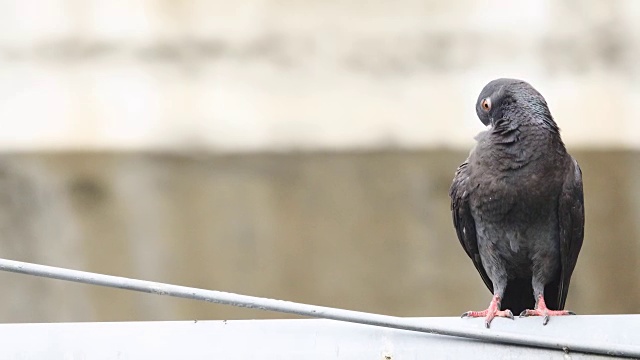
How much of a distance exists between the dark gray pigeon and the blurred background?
2.16 meters

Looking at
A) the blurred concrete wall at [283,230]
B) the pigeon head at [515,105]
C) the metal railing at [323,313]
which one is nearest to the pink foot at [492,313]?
the metal railing at [323,313]

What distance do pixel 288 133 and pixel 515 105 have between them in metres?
2.55

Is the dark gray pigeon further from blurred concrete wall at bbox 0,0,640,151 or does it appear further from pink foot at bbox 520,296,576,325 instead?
blurred concrete wall at bbox 0,0,640,151

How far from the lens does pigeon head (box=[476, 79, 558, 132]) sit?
13.7ft

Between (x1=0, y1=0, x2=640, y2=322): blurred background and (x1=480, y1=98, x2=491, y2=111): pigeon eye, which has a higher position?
(x1=0, y1=0, x2=640, y2=322): blurred background

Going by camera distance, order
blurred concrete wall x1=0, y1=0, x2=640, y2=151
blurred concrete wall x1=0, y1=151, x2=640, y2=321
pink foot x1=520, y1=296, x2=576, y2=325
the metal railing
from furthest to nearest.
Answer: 1. blurred concrete wall x1=0, y1=151, x2=640, y2=321
2. blurred concrete wall x1=0, y1=0, x2=640, y2=151
3. pink foot x1=520, y1=296, x2=576, y2=325
4. the metal railing

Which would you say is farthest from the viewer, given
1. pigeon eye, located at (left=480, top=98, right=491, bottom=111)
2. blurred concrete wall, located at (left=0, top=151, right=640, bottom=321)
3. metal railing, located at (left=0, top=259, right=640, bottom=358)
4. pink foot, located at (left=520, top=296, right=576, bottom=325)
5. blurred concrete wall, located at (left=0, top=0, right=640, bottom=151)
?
blurred concrete wall, located at (left=0, top=151, right=640, bottom=321)

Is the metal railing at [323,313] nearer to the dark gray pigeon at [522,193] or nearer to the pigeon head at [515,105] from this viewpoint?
the dark gray pigeon at [522,193]

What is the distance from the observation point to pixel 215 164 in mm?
6594

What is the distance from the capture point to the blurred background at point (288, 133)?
6.47 metres

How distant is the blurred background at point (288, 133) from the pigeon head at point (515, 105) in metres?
2.15

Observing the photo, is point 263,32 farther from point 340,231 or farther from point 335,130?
point 340,231

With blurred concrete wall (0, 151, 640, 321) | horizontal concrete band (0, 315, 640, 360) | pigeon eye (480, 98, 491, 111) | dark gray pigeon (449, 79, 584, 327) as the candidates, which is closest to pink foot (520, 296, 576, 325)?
dark gray pigeon (449, 79, 584, 327)

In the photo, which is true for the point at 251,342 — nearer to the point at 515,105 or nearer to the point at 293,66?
the point at 515,105
